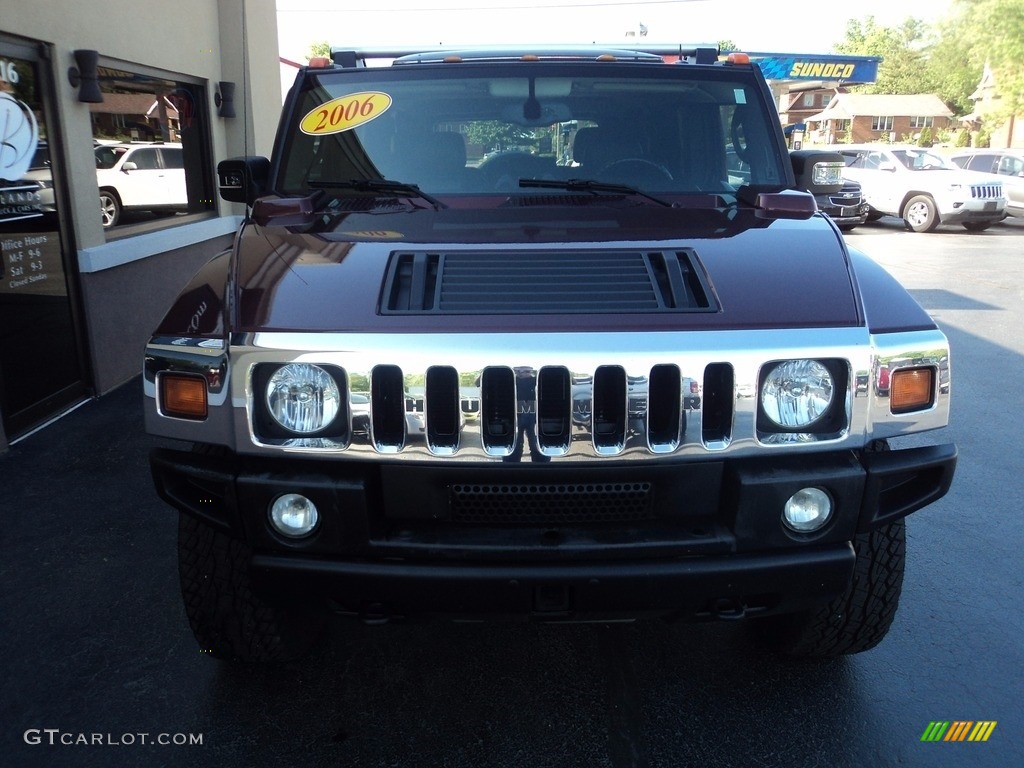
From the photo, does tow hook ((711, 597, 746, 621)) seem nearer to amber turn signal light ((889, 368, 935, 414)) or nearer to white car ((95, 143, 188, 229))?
amber turn signal light ((889, 368, 935, 414))

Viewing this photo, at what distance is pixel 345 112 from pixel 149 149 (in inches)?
204

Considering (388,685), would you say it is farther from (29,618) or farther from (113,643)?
(29,618)

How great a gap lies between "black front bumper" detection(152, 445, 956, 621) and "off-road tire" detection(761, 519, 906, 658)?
1.19ft

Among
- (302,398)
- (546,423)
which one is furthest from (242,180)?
(546,423)

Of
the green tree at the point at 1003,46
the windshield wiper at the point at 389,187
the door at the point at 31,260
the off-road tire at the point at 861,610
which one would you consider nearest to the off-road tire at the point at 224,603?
the windshield wiper at the point at 389,187

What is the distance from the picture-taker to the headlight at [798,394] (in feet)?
7.30

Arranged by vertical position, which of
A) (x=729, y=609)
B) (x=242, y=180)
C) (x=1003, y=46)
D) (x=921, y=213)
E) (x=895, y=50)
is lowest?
(x=729, y=609)

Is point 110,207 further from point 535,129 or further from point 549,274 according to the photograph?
point 549,274

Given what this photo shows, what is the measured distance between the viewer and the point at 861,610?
8.86 ft

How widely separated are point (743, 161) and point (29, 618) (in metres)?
3.30

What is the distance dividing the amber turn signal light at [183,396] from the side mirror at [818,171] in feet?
7.85

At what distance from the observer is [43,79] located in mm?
5559

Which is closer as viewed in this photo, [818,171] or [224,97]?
[818,171]

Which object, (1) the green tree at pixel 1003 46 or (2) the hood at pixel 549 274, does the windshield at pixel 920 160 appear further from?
(1) the green tree at pixel 1003 46
